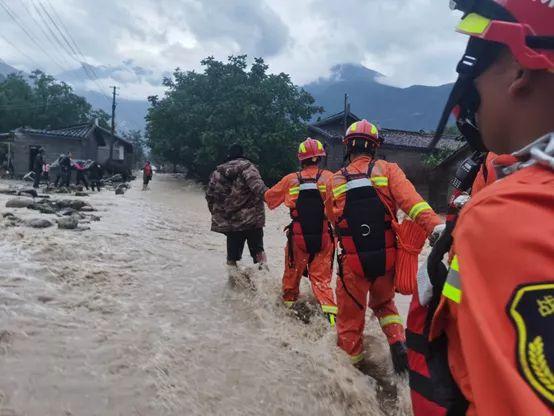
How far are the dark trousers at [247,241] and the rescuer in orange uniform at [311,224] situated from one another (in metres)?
0.98

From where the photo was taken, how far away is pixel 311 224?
5055 mm

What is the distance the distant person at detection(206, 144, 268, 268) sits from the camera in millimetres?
6016

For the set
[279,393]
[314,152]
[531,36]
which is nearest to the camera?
[531,36]

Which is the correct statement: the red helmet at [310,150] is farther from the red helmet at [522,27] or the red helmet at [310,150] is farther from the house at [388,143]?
the house at [388,143]

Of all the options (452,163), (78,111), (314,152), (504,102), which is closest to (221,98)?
(452,163)

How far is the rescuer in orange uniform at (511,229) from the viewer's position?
0.68 m

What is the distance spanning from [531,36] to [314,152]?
425 cm

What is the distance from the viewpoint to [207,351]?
427 cm

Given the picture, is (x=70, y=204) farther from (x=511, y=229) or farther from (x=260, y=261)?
(x=511, y=229)

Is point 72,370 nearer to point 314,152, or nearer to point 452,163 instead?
point 314,152

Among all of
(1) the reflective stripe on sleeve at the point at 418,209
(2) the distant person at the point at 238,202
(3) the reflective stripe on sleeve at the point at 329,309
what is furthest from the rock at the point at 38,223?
(1) the reflective stripe on sleeve at the point at 418,209

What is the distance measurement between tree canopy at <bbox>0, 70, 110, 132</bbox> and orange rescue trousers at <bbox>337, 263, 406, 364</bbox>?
129 feet

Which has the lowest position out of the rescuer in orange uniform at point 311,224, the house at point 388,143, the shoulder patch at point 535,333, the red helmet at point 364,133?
the rescuer in orange uniform at point 311,224

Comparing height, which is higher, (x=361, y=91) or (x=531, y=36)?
(x=361, y=91)
